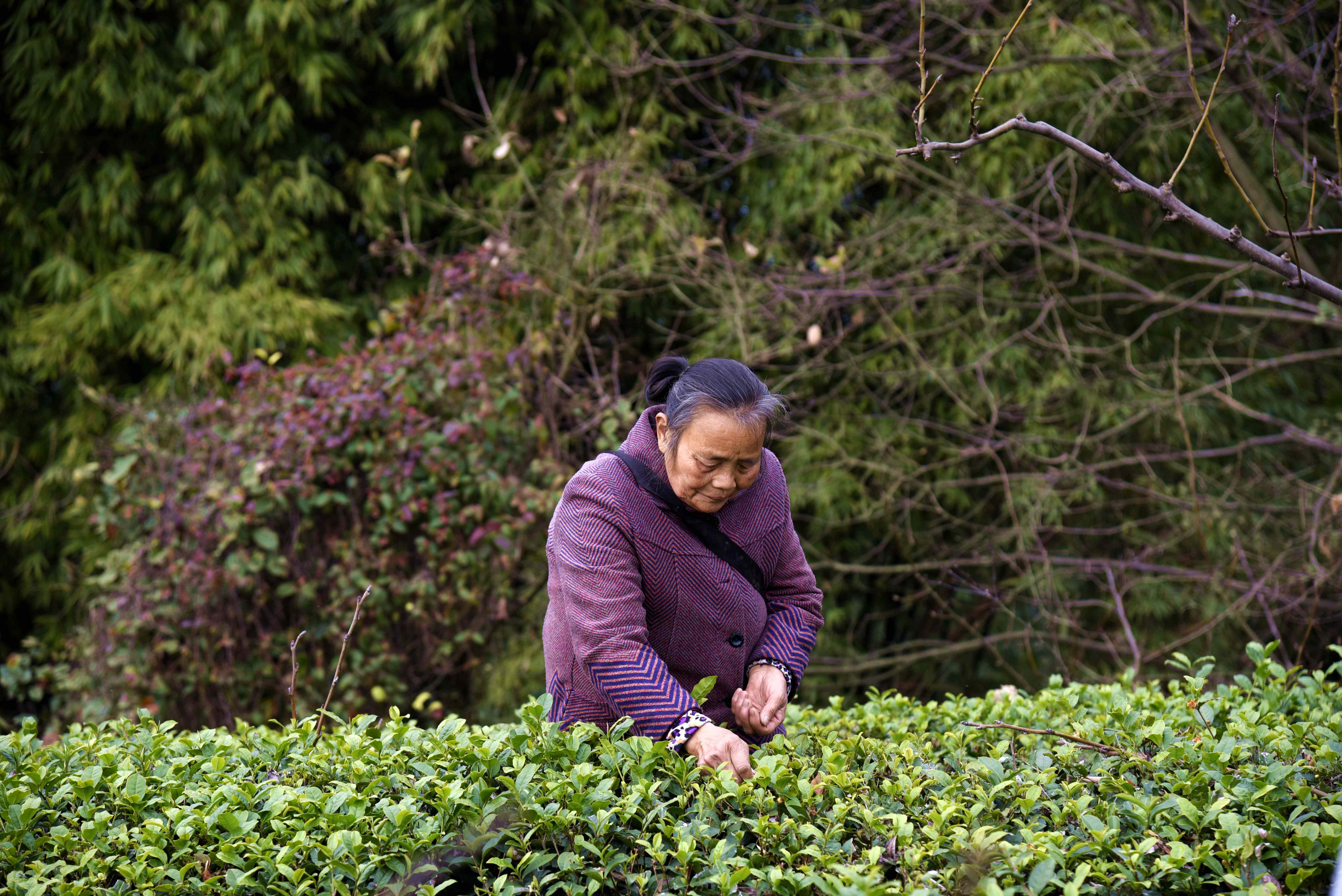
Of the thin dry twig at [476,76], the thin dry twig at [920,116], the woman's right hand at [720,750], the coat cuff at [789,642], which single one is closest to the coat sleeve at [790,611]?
the coat cuff at [789,642]

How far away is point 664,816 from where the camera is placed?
1791 millimetres

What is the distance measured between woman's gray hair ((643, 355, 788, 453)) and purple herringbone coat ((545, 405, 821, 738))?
115 mm

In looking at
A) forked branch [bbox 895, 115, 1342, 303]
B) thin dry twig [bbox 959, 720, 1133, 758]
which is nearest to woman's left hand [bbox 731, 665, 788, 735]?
thin dry twig [bbox 959, 720, 1133, 758]

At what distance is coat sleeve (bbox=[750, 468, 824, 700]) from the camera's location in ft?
7.96

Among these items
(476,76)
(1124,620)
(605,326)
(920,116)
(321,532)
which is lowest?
(321,532)

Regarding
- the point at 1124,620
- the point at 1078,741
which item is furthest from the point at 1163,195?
the point at 1124,620

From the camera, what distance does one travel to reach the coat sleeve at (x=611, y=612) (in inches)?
80.9

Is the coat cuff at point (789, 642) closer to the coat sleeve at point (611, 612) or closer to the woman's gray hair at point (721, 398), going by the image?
the coat sleeve at point (611, 612)

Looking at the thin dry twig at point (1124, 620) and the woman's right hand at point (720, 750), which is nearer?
the woman's right hand at point (720, 750)

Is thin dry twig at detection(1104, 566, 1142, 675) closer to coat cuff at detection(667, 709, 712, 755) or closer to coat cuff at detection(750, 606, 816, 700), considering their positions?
coat cuff at detection(750, 606, 816, 700)

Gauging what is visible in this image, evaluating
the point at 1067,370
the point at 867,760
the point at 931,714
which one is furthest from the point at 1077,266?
the point at 867,760

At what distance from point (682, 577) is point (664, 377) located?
47 centimetres

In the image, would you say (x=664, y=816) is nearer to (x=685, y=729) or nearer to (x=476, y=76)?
(x=685, y=729)

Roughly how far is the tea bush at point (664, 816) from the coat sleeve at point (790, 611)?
0.22 meters
